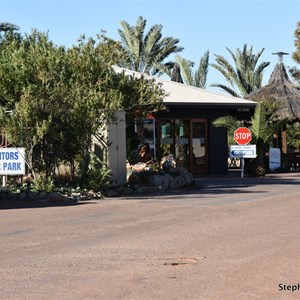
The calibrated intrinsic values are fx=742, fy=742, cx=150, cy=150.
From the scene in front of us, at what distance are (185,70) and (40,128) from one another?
3188 centimetres

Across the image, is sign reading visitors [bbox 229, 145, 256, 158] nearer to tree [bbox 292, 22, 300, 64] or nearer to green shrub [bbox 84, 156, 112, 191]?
green shrub [bbox 84, 156, 112, 191]

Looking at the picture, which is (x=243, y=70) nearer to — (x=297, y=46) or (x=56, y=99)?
(x=297, y=46)

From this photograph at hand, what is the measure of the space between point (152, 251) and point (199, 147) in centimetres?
2208

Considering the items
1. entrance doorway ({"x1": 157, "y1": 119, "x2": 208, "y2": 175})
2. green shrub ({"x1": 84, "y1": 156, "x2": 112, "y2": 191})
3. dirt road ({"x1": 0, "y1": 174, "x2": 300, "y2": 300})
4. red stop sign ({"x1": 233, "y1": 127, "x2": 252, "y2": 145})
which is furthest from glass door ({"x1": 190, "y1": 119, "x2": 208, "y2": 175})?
dirt road ({"x1": 0, "y1": 174, "x2": 300, "y2": 300})

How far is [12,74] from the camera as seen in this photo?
20.8 m

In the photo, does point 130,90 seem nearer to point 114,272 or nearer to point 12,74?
point 12,74

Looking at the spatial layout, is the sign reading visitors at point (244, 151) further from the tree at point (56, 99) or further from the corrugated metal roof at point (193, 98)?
the tree at point (56, 99)

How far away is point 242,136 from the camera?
30094 mm

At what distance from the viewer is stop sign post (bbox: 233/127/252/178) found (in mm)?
29859

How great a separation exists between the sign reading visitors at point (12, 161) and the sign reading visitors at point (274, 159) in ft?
51.5

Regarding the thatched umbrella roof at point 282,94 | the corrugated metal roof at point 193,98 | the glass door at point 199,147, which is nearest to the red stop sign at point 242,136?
the corrugated metal roof at point 193,98

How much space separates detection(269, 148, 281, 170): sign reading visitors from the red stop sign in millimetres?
3318

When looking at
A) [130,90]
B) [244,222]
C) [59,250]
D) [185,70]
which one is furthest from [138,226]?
[185,70]

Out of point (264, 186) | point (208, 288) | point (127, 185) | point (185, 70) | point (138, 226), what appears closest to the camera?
point (208, 288)
